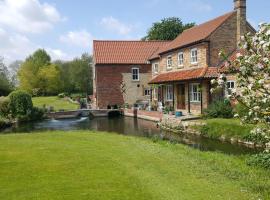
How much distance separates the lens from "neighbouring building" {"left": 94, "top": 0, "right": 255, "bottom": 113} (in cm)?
3117

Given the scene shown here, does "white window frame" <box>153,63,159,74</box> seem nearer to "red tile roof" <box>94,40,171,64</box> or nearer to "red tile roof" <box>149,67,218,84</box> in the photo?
"red tile roof" <box>94,40,171,64</box>

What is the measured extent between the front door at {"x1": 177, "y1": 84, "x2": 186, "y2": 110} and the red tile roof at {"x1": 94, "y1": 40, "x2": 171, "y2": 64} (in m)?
13.9

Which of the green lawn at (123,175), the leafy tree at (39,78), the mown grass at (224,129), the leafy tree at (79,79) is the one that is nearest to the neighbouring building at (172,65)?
the mown grass at (224,129)

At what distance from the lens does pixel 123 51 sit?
50.1 metres

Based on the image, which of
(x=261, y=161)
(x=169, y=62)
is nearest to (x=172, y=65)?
(x=169, y=62)

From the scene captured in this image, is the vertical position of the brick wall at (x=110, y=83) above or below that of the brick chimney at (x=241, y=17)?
below

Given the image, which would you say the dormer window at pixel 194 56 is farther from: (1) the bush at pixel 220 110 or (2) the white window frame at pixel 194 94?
(1) the bush at pixel 220 110

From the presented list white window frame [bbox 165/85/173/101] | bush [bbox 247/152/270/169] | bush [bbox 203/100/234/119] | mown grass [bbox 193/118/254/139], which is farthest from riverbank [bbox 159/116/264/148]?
white window frame [bbox 165/85/173/101]

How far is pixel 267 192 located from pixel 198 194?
5.67 ft

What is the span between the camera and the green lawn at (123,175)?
8751 mm

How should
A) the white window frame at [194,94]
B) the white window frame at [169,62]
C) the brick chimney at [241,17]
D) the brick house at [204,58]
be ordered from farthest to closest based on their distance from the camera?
the white window frame at [169,62] < the white window frame at [194,94] < the brick chimney at [241,17] < the brick house at [204,58]

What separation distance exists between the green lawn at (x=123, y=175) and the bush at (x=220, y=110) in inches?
502

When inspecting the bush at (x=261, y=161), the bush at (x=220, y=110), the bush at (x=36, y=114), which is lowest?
the bush at (x=261, y=161)

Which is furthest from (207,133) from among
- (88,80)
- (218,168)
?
(88,80)
